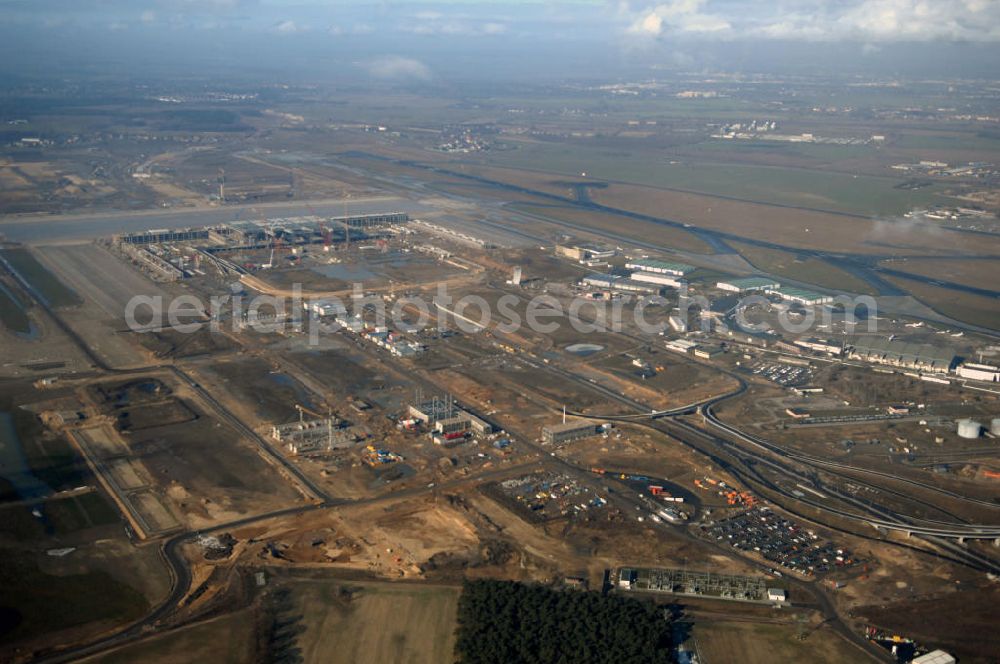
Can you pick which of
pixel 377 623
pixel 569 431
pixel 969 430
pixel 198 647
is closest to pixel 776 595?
pixel 377 623

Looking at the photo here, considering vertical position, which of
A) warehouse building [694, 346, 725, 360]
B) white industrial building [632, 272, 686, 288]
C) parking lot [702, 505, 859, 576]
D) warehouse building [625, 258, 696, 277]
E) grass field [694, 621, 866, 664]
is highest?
warehouse building [625, 258, 696, 277]

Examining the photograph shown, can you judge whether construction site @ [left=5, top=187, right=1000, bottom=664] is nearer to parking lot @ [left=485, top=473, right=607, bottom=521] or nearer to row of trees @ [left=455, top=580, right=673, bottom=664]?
parking lot @ [left=485, top=473, right=607, bottom=521]

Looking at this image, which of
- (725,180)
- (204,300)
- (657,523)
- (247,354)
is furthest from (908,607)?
(725,180)

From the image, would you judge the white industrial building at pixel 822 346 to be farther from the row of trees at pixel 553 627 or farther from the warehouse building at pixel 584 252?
the row of trees at pixel 553 627

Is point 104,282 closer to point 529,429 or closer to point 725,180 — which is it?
point 529,429

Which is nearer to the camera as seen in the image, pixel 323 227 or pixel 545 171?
pixel 323 227

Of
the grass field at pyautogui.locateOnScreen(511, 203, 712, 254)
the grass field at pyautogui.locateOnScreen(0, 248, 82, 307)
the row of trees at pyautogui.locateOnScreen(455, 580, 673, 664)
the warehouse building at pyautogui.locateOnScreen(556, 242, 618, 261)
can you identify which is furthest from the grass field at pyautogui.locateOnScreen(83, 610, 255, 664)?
the grass field at pyautogui.locateOnScreen(511, 203, 712, 254)

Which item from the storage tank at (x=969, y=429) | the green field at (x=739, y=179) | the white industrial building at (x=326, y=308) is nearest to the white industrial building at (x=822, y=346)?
the storage tank at (x=969, y=429)
